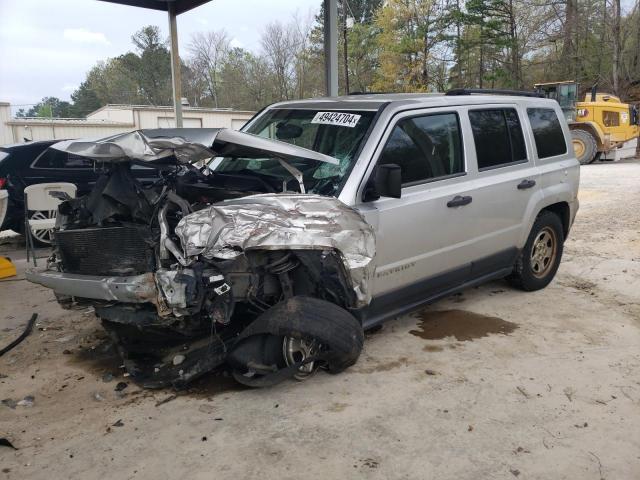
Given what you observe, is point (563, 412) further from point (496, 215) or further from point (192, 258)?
point (192, 258)

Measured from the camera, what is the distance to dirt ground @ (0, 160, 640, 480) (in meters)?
2.77

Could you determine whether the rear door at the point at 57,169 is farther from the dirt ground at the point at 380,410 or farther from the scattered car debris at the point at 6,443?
the scattered car debris at the point at 6,443

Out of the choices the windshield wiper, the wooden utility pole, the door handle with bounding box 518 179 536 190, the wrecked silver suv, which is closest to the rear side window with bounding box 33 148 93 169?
the wrecked silver suv

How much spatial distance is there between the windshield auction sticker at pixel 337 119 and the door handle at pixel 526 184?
1833 mm

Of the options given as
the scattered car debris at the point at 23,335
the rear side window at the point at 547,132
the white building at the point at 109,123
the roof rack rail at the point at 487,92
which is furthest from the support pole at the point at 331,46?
the white building at the point at 109,123

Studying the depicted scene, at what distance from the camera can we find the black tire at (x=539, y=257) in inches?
209

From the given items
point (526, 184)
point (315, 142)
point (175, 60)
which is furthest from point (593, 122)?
point (315, 142)

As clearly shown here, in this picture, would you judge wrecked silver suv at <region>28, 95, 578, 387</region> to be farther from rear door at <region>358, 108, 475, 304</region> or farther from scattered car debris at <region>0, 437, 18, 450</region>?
scattered car debris at <region>0, 437, 18, 450</region>

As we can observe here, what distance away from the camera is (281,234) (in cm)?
318

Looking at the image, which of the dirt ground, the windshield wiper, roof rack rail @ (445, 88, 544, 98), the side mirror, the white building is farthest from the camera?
the white building

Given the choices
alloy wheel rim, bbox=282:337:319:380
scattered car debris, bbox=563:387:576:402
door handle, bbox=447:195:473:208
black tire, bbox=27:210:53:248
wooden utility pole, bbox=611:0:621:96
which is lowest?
scattered car debris, bbox=563:387:576:402

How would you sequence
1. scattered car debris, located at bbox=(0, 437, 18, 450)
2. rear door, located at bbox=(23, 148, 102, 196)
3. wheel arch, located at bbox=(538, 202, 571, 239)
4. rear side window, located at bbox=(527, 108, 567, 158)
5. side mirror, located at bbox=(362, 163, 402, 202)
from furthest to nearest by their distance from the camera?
rear door, located at bbox=(23, 148, 102, 196)
wheel arch, located at bbox=(538, 202, 571, 239)
rear side window, located at bbox=(527, 108, 567, 158)
side mirror, located at bbox=(362, 163, 402, 202)
scattered car debris, located at bbox=(0, 437, 18, 450)

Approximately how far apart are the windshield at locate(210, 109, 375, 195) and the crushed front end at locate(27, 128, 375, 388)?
0.34 meters

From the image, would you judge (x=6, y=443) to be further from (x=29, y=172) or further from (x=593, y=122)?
(x=593, y=122)
